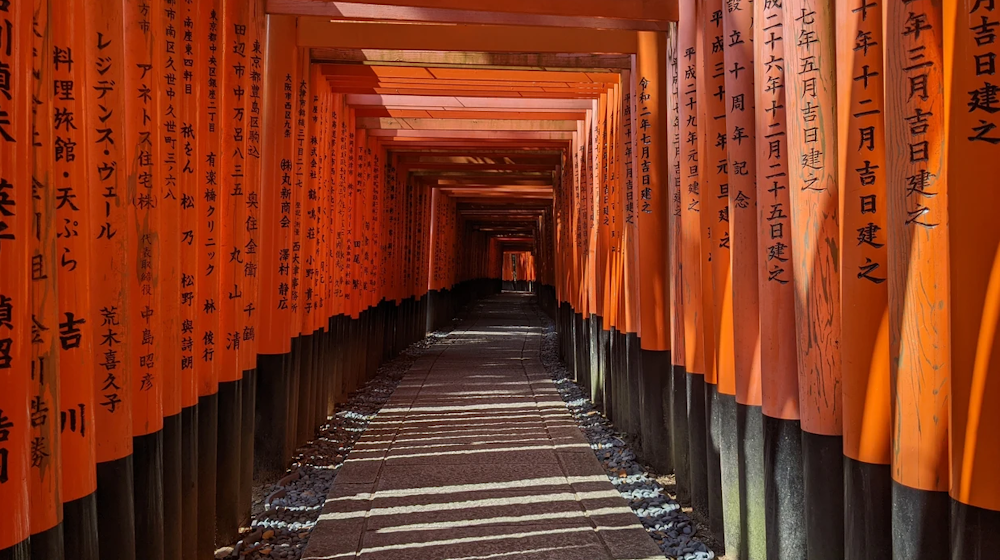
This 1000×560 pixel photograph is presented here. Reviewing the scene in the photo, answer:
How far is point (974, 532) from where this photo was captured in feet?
5.58

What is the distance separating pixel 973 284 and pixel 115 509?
2789mm

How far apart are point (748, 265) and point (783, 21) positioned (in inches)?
41.0

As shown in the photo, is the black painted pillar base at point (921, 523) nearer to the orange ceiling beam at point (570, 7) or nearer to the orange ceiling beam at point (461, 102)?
the orange ceiling beam at point (570, 7)

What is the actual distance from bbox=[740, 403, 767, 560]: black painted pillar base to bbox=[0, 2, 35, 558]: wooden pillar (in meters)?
2.68

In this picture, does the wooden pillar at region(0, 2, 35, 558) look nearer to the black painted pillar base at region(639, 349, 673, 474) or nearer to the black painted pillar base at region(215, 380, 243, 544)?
the black painted pillar base at region(215, 380, 243, 544)

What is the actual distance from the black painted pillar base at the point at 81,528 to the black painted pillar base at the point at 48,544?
0.39 ft

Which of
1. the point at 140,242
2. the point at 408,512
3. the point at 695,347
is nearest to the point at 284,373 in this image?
the point at 408,512

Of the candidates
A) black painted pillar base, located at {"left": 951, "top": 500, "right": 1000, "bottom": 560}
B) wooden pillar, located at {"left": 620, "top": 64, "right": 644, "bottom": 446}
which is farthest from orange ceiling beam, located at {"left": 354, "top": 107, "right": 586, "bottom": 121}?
black painted pillar base, located at {"left": 951, "top": 500, "right": 1000, "bottom": 560}

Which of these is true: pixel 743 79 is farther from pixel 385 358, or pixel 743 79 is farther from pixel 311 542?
pixel 385 358

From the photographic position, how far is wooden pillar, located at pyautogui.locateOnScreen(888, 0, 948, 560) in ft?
6.04

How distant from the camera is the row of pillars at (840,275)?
1723mm

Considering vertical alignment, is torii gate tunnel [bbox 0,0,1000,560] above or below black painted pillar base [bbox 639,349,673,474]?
above

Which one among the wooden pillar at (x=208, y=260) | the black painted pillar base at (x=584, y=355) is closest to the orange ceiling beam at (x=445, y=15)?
the wooden pillar at (x=208, y=260)

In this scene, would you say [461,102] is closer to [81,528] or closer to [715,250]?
[715,250]
